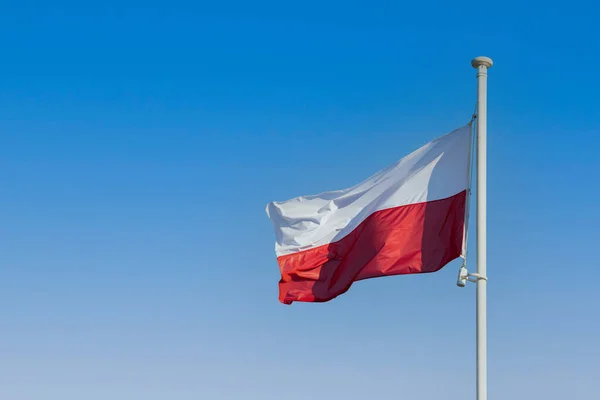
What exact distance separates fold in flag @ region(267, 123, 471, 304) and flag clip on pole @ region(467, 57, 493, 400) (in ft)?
3.31

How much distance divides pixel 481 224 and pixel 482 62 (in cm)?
348

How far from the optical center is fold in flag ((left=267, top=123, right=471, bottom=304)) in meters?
19.6

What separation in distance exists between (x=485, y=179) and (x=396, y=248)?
2762 millimetres

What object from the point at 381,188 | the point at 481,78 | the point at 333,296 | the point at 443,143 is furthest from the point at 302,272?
the point at 481,78

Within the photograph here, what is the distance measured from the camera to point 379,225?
2056cm

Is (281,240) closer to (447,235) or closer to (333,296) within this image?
(333,296)

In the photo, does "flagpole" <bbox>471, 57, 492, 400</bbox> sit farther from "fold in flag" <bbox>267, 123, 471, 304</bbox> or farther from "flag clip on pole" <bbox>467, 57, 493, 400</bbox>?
"fold in flag" <bbox>267, 123, 471, 304</bbox>

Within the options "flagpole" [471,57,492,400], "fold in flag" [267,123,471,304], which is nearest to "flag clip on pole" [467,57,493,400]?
"flagpole" [471,57,492,400]

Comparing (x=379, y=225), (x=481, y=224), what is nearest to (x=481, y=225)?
(x=481, y=224)

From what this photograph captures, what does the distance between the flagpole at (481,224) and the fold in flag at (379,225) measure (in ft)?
3.27

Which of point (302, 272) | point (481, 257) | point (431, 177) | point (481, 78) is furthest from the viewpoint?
point (302, 272)

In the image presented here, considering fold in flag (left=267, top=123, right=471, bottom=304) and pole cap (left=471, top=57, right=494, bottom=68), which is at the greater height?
pole cap (left=471, top=57, right=494, bottom=68)

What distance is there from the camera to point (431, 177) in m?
20.2

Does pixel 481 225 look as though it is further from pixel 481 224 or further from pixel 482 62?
pixel 482 62
